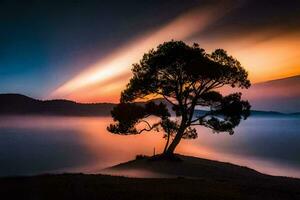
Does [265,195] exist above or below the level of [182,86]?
below

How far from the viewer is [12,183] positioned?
16672 mm

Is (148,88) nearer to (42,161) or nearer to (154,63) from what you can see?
(154,63)

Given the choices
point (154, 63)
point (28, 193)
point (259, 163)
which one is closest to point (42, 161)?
point (154, 63)

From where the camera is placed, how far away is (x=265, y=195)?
16.7 metres

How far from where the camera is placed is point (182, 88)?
112 ft

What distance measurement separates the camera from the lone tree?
32625 mm

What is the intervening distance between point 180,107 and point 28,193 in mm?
22410

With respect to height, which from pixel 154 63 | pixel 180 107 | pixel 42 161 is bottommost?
pixel 42 161

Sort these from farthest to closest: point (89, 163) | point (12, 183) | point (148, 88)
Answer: point (89, 163), point (148, 88), point (12, 183)

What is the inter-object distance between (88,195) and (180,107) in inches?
862

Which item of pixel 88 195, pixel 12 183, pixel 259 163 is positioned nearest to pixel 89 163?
pixel 259 163

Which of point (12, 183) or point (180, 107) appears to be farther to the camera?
point (180, 107)

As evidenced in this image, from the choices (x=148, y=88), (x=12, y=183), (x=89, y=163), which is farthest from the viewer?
(x=89, y=163)

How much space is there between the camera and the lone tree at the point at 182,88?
3262cm
